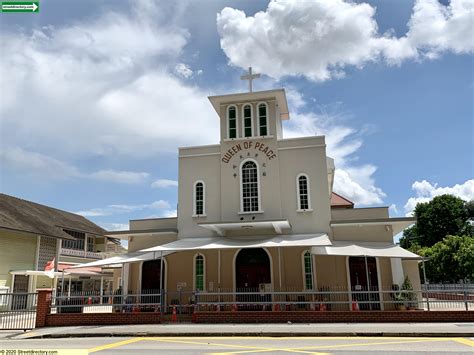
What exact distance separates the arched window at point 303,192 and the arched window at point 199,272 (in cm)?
557

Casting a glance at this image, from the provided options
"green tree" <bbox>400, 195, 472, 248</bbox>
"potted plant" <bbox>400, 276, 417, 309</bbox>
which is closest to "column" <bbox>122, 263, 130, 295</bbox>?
"potted plant" <bbox>400, 276, 417, 309</bbox>

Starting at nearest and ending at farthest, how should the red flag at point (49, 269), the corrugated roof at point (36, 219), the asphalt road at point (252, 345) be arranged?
the asphalt road at point (252, 345), the corrugated roof at point (36, 219), the red flag at point (49, 269)

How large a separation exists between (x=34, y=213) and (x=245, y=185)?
20.3 metres

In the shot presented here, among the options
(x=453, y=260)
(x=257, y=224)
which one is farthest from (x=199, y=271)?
(x=453, y=260)

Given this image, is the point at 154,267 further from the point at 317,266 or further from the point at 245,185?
the point at 317,266

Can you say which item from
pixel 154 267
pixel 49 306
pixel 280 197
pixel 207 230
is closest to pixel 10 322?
pixel 49 306

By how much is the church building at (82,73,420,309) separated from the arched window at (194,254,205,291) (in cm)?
5

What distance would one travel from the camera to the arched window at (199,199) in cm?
2262

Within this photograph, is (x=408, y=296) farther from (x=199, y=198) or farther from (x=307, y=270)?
(x=199, y=198)

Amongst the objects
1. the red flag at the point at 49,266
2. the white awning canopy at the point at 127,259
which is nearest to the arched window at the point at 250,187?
the white awning canopy at the point at 127,259

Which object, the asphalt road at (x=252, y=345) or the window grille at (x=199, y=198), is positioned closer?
the asphalt road at (x=252, y=345)

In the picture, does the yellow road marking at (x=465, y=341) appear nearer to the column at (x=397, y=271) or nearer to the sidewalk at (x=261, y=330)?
the sidewalk at (x=261, y=330)

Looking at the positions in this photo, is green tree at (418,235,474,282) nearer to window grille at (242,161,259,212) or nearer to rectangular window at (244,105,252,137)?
window grille at (242,161,259,212)

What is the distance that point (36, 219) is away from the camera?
32.4 m
